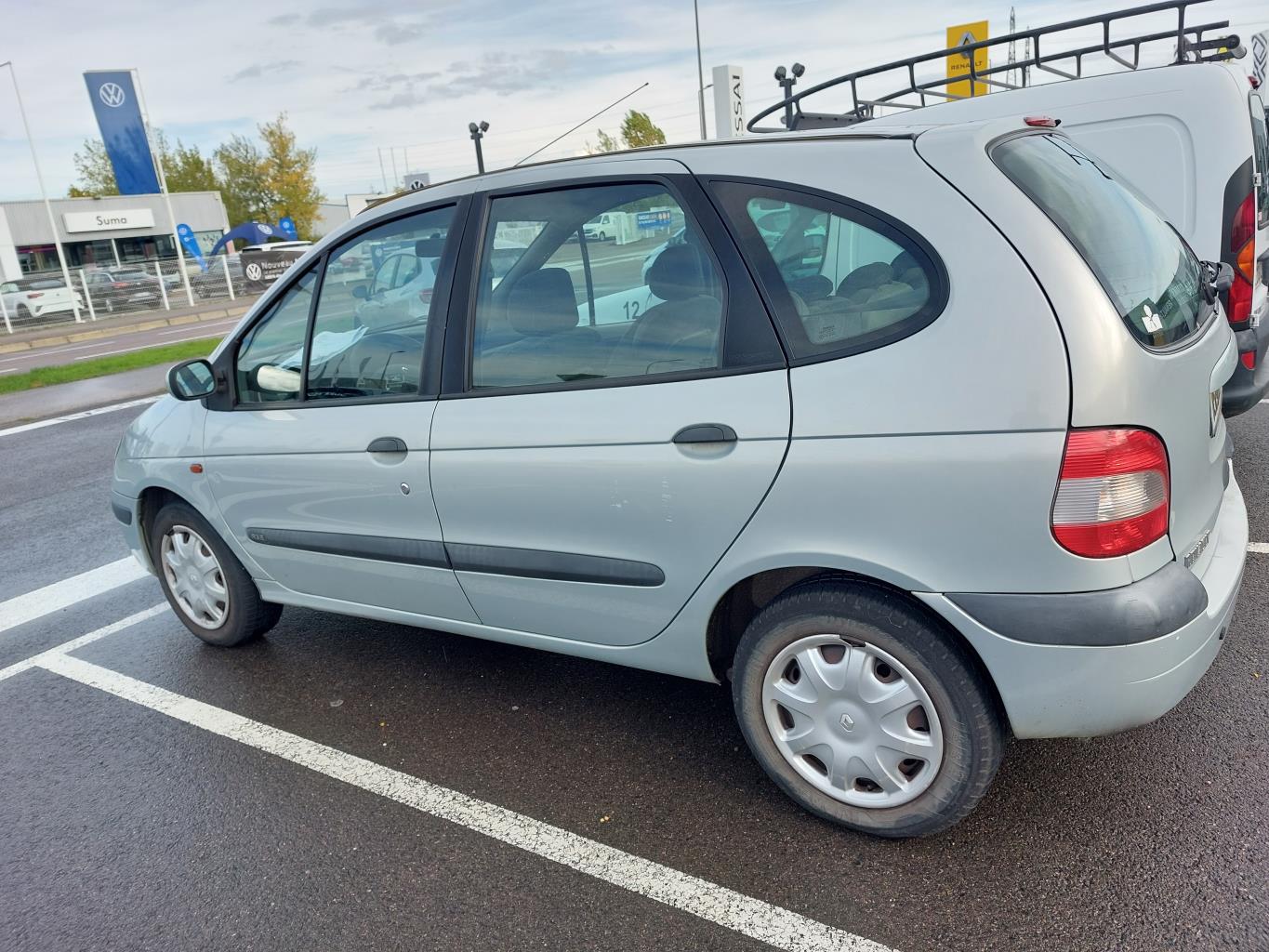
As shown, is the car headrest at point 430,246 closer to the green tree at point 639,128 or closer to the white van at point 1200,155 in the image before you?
the white van at point 1200,155

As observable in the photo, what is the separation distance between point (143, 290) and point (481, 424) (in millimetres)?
30571

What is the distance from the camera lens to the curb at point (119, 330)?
22.9m

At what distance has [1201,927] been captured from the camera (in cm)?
213

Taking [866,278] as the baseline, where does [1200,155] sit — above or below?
above

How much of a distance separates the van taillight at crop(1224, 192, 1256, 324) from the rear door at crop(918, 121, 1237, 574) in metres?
2.17

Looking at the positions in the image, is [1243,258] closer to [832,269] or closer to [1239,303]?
[1239,303]

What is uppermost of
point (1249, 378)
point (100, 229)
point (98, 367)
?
point (100, 229)

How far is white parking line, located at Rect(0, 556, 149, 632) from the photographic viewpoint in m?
4.81

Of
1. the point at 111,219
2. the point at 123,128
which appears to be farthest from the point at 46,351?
the point at 111,219

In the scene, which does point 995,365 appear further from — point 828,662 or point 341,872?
point 341,872

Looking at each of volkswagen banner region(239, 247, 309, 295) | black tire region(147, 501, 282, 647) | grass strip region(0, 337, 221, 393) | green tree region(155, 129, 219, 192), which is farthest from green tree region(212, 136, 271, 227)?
black tire region(147, 501, 282, 647)

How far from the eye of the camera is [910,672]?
234cm

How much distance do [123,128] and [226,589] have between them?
3502 centimetres

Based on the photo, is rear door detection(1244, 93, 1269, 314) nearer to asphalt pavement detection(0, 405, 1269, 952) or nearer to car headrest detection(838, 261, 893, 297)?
asphalt pavement detection(0, 405, 1269, 952)
